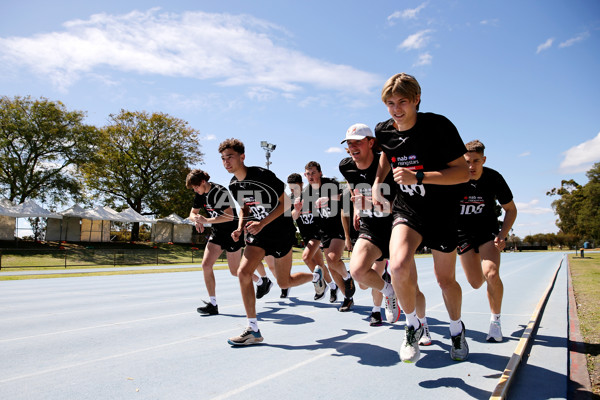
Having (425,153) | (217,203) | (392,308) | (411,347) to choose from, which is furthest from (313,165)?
(411,347)

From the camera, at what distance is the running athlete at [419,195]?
143 inches

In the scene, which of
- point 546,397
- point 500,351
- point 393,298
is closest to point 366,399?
point 546,397

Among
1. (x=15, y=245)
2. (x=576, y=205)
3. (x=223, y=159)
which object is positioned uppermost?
(x=576, y=205)

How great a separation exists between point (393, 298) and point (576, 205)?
113 meters

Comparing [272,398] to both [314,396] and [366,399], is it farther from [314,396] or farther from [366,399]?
[366,399]

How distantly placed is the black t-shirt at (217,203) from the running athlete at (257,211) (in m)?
1.62

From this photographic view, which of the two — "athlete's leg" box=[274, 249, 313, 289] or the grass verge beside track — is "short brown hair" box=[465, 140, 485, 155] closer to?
the grass verge beside track

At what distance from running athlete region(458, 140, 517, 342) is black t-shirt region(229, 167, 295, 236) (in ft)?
7.67

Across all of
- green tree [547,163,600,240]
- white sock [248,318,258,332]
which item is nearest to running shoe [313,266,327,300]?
white sock [248,318,258,332]

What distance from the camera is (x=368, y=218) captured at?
209 inches

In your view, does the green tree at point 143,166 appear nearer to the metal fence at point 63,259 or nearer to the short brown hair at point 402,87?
the metal fence at point 63,259

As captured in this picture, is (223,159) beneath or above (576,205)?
beneath

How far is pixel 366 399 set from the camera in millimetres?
3006

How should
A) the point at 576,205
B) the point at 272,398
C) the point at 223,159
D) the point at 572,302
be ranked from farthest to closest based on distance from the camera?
the point at 576,205, the point at 572,302, the point at 223,159, the point at 272,398
